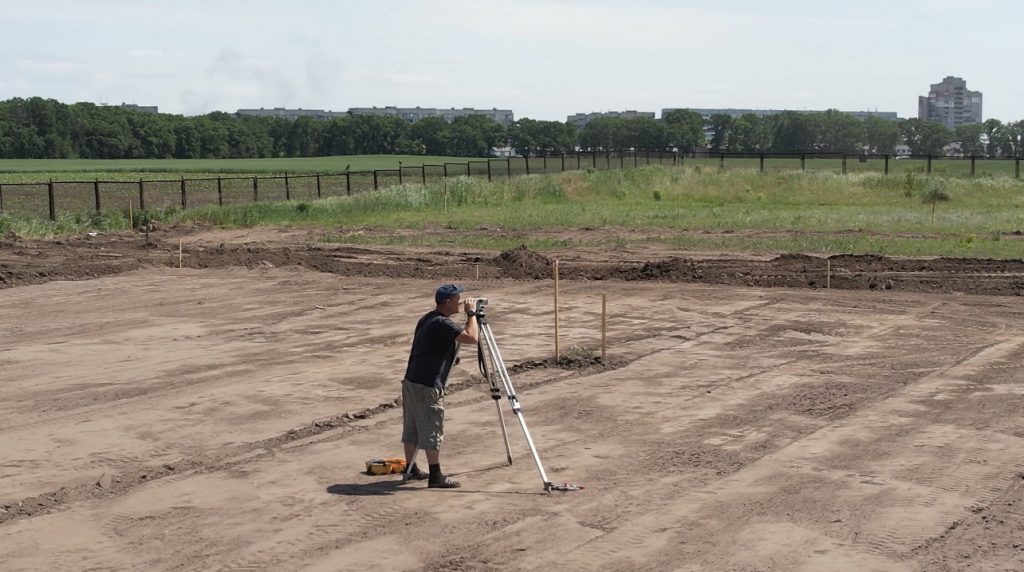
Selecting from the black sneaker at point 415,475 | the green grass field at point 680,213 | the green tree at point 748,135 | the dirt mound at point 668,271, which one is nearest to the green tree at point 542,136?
the green tree at point 748,135

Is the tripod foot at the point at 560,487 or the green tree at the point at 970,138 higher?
the green tree at the point at 970,138

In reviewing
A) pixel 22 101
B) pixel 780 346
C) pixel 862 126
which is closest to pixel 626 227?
pixel 780 346

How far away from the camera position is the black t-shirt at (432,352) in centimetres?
1074

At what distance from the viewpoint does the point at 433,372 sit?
10.8 m

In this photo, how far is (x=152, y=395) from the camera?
1541 cm

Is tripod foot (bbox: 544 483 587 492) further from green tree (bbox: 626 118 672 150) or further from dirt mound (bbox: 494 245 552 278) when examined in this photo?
green tree (bbox: 626 118 672 150)

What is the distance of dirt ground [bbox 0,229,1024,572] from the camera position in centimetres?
939

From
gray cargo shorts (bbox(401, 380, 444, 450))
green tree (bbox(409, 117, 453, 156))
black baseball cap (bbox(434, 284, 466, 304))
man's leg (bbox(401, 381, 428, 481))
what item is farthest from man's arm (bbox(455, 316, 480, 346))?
green tree (bbox(409, 117, 453, 156))

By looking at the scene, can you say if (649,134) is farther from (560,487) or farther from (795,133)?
(560,487)

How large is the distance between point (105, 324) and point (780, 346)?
40.1 feet

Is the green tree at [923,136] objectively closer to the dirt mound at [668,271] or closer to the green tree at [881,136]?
the green tree at [881,136]

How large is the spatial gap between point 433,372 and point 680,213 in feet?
109

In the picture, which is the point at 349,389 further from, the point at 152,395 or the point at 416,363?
the point at 416,363

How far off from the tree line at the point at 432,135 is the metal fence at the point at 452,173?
118ft
